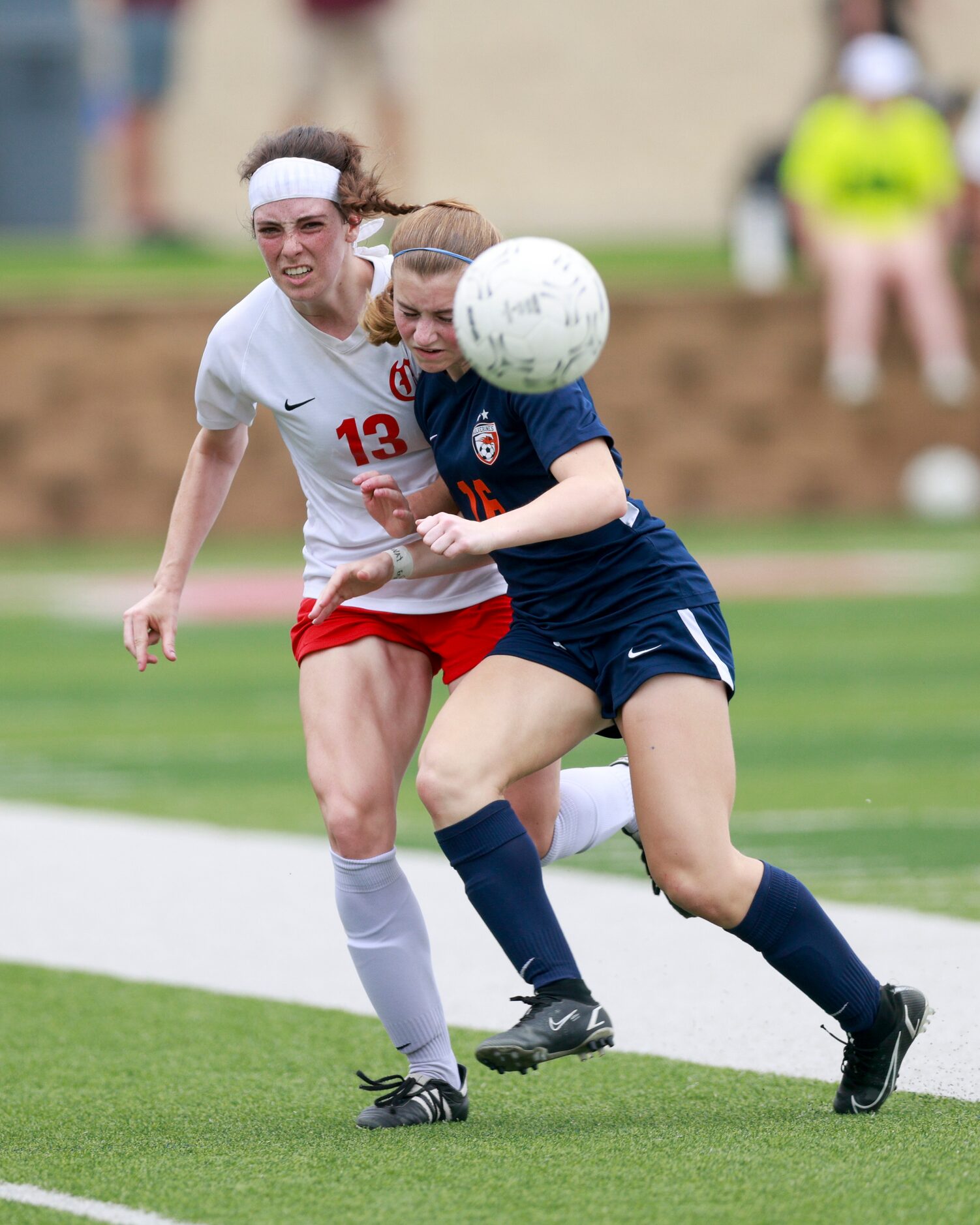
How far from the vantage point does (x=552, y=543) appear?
4523 millimetres

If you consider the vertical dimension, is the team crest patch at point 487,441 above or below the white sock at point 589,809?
above

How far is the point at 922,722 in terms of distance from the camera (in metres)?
10.3

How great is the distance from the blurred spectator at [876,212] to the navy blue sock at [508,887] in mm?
13378

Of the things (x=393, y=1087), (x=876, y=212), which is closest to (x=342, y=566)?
(x=393, y=1087)

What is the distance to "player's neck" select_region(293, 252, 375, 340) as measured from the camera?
15.7ft

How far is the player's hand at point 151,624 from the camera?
16.1 feet

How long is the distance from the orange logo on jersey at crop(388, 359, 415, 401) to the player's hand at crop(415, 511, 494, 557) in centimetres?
75

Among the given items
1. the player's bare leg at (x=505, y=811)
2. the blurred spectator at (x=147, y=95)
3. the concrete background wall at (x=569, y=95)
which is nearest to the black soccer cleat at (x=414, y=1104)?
the player's bare leg at (x=505, y=811)

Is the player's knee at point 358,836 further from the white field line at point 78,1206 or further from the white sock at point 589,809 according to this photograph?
the white field line at point 78,1206

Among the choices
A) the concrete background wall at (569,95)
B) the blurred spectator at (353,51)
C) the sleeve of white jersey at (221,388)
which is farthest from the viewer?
the concrete background wall at (569,95)

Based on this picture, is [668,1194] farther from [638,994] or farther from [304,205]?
[304,205]

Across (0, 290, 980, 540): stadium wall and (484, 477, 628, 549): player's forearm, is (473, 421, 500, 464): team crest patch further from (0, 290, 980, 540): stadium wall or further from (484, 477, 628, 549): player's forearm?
(0, 290, 980, 540): stadium wall

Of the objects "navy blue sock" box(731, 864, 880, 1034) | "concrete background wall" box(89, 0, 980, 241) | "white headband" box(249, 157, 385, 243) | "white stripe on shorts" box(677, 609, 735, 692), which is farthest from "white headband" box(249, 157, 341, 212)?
"concrete background wall" box(89, 0, 980, 241)

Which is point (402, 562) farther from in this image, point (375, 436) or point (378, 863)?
point (378, 863)
